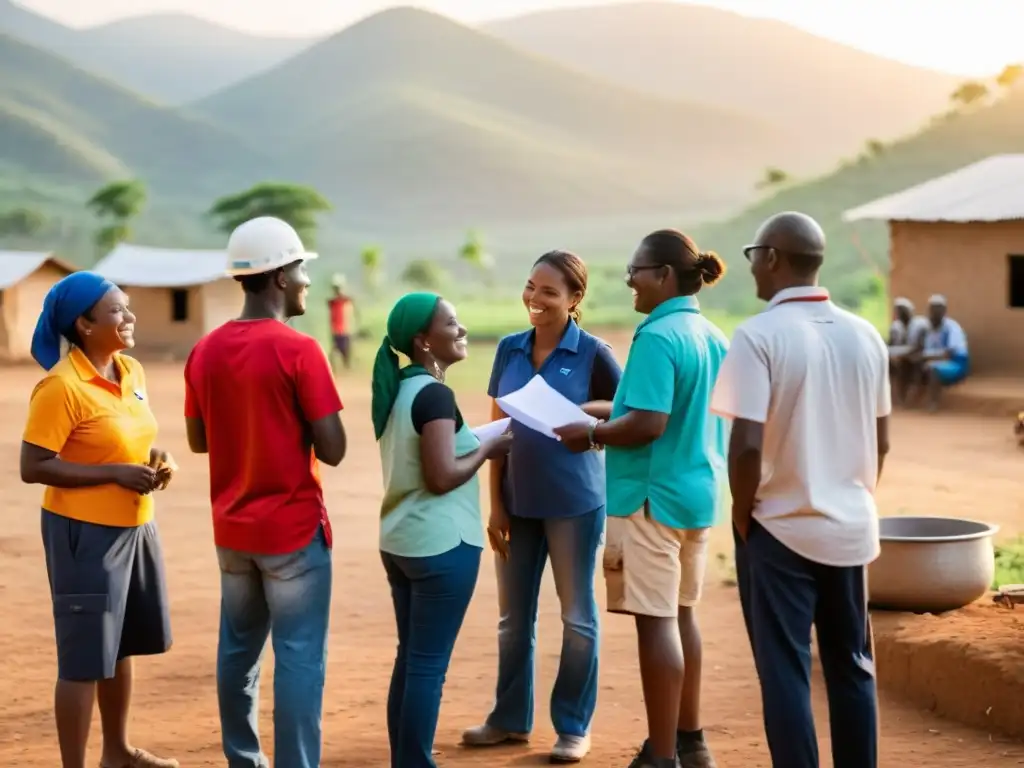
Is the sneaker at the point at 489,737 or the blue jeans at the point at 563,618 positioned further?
the sneaker at the point at 489,737

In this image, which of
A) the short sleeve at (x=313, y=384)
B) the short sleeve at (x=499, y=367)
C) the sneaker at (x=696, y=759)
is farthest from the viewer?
the short sleeve at (x=499, y=367)

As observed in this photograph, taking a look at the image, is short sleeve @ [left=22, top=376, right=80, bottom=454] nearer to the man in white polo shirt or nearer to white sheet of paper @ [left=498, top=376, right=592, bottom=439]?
white sheet of paper @ [left=498, top=376, right=592, bottom=439]

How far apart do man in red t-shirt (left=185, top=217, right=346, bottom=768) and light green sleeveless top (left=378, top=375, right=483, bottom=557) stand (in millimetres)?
224

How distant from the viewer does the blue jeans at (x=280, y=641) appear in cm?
446

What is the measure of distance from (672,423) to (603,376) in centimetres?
63

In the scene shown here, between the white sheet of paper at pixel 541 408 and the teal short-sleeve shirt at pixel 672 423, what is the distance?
0.69ft

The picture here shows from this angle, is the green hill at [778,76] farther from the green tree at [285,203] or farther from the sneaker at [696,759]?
the sneaker at [696,759]

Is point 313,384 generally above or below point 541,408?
above

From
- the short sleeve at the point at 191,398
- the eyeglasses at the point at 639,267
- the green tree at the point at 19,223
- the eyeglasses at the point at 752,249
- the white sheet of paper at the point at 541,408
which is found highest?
the green tree at the point at 19,223

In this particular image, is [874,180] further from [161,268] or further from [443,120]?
[443,120]

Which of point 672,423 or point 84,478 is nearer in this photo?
point 84,478

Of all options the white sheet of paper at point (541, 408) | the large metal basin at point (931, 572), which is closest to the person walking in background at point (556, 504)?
the white sheet of paper at point (541, 408)

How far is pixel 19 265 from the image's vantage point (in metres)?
30.4

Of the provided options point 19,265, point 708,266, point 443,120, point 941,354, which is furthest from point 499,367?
point 443,120
